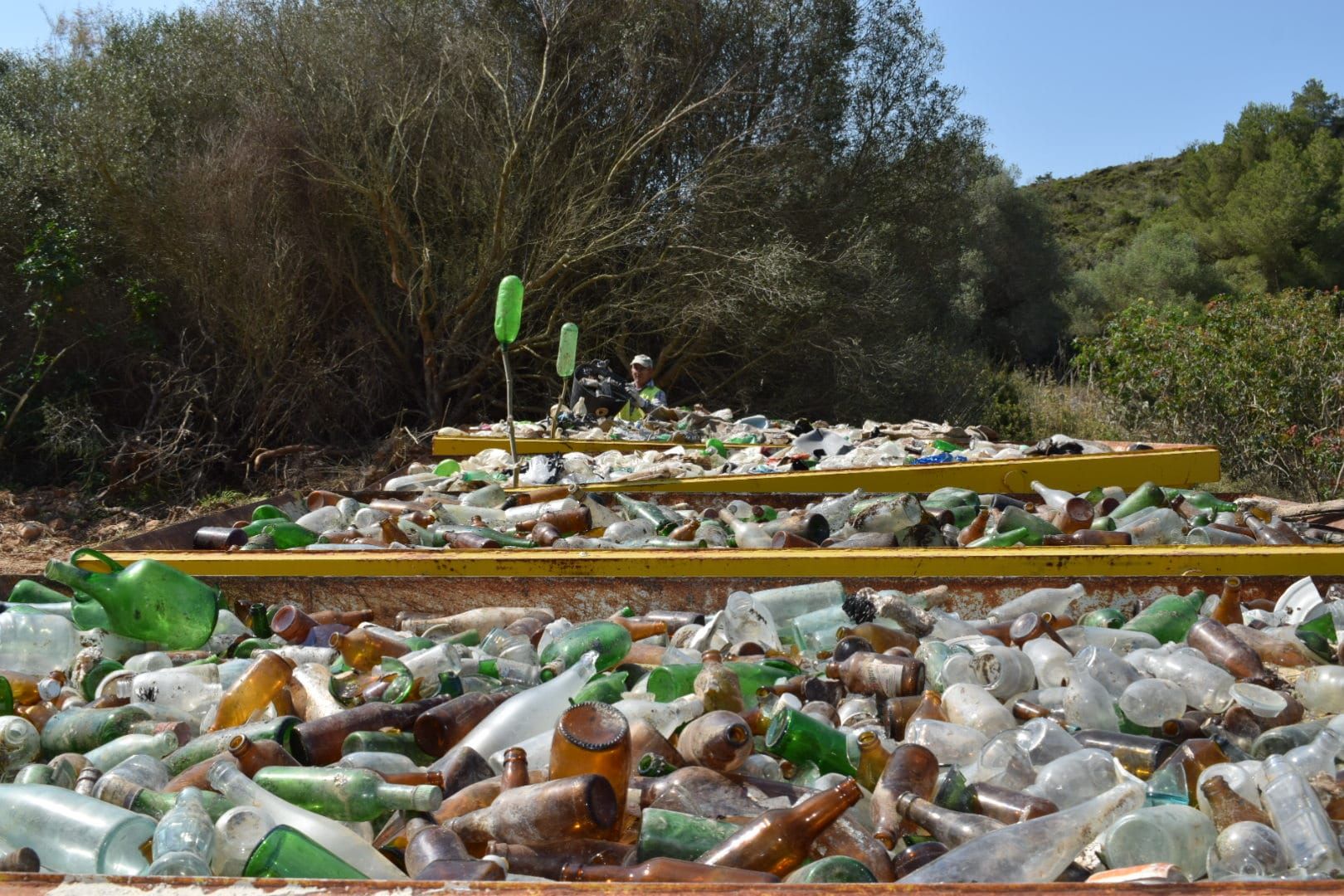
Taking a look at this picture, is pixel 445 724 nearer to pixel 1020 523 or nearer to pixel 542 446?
pixel 1020 523

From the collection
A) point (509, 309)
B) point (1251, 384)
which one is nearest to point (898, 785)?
point (509, 309)

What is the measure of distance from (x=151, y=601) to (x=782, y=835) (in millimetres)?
1772

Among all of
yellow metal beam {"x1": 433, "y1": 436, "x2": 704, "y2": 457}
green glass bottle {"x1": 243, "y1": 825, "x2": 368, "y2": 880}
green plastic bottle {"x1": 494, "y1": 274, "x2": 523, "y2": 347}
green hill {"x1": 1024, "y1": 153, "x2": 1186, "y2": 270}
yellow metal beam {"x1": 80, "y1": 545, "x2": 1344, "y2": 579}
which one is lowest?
green glass bottle {"x1": 243, "y1": 825, "x2": 368, "y2": 880}

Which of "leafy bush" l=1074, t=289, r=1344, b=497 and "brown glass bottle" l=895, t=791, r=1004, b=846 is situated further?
"leafy bush" l=1074, t=289, r=1344, b=497

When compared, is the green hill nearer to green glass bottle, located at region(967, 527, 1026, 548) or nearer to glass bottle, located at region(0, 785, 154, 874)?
green glass bottle, located at region(967, 527, 1026, 548)

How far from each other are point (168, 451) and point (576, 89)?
6458mm

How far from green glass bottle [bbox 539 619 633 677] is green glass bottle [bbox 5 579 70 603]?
1.47m

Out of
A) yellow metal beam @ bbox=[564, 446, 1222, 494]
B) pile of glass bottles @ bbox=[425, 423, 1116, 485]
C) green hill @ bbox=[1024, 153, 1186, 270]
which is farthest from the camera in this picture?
green hill @ bbox=[1024, 153, 1186, 270]

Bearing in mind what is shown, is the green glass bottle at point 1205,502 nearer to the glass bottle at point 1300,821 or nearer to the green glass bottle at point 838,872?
the glass bottle at point 1300,821

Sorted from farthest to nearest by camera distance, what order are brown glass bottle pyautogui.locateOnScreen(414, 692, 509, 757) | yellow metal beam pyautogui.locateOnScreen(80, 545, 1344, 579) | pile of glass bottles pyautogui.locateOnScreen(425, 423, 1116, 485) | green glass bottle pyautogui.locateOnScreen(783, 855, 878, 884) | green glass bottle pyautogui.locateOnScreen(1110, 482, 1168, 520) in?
1. pile of glass bottles pyautogui.locateOnScreen(425, 423, 1116, 485)
2. green glass bottle pyautogui.locateOnScreen(1110, 482, 1168, 520)
3. yellow metal beam pyautogui.locateOnScreen(80, 545, 1344, 579)
4. brown glass bottle pyautogui.locateOnScreen(414, 692, 509, 757)
5. green glass bottle pyautogui.locateOnScreen(783, 855, 878, 884)

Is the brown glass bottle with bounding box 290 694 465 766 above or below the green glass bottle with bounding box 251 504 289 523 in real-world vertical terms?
below

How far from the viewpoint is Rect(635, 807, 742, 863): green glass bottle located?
1375 millimetres

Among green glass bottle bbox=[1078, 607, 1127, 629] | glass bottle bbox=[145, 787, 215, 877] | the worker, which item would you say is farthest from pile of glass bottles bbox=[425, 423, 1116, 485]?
glass bottle bbox=[145, 787, 215, 877]

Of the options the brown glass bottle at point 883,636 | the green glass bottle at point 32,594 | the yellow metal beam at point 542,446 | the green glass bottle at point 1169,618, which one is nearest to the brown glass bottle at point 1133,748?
the brown glass bottle at point 883,636
